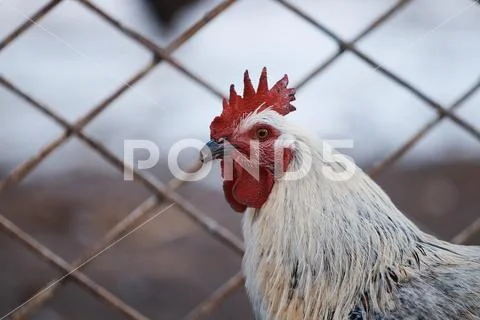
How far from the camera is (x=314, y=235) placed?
1.20 metres

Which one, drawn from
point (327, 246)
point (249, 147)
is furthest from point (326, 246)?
point (249, 147)

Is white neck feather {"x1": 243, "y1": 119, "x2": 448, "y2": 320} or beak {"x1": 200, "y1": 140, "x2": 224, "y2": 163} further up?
beak {"x1": 200, "y1": 140, "x2": 224, "y2": 163}

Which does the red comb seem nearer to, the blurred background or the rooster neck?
the rooster neck

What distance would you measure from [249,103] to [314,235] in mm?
238

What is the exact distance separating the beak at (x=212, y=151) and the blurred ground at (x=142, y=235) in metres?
1.33

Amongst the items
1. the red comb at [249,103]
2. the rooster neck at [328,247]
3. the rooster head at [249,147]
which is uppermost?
the red comb at [249,103]

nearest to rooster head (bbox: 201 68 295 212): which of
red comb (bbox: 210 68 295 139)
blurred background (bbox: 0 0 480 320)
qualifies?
red comb (bbox: 210 68 295 139)

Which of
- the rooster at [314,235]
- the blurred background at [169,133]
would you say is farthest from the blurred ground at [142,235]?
the rooster at [314,235]

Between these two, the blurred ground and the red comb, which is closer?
the red comb

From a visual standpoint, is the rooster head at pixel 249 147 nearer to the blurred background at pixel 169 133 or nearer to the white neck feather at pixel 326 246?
the white neck feather at pixel 326 246

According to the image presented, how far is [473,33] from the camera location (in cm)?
349

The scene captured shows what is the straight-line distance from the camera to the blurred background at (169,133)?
105 inches

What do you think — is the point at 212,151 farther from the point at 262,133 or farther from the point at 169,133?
the point at 169,133

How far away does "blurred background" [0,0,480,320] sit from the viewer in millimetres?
2674
